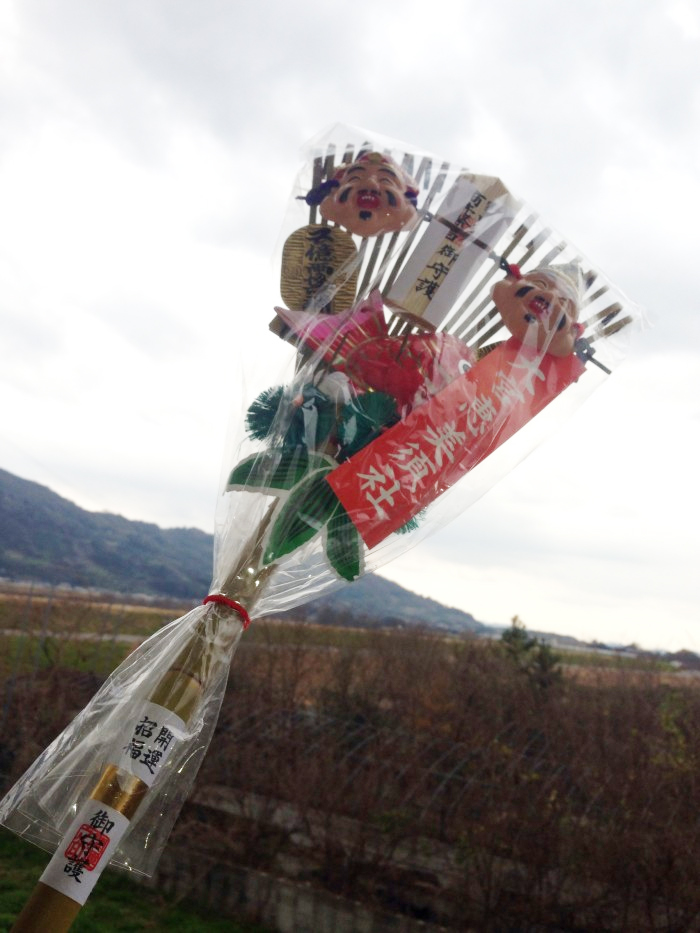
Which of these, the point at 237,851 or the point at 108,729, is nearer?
the point at 108,729

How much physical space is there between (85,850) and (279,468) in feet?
2.91

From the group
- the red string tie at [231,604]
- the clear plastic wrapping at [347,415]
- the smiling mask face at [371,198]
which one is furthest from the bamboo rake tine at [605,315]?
the red string tie at [231,604]

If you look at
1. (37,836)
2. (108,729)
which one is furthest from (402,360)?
(37,836)

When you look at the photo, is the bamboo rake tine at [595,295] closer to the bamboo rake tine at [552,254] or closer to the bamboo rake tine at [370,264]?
the bamboo rake tine at [552,254]

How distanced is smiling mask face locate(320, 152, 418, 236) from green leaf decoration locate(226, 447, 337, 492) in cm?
65

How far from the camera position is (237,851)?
7371 mm

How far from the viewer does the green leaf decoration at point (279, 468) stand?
1938 millimetres

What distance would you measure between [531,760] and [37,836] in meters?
7.02

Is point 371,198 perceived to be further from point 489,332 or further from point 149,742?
point 149,742

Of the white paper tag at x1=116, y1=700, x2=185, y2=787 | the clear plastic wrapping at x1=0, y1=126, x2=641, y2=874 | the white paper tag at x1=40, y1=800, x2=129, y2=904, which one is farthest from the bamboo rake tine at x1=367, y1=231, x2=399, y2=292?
the white paper tag at x1=40, y1=800, x2=129, y2=904

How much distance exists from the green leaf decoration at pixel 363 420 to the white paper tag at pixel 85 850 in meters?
0.93

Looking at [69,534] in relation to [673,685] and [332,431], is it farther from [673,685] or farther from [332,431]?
[332,431]

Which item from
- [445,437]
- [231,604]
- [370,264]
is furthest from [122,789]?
[370,264]

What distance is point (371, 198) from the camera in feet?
7.11
